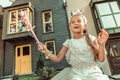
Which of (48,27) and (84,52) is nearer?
(84,52)

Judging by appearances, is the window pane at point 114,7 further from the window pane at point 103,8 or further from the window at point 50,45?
the window at point 50,45

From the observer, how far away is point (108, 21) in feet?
42.4

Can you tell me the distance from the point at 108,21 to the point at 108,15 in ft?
1.84

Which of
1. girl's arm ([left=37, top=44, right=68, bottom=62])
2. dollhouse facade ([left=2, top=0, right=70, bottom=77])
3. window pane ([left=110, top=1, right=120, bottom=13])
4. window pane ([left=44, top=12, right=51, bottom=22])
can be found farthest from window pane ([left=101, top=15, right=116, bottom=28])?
girl's arm ([left=37, top=44, right=68, bottom=62])

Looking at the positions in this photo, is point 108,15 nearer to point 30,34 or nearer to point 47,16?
point 47,16

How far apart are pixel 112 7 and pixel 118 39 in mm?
2567

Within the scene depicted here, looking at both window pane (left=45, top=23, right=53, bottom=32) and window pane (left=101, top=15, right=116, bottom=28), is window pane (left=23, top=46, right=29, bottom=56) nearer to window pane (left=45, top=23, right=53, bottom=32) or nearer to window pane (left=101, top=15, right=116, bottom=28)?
window pane (left=45, top=23, right=53, bottom=32)

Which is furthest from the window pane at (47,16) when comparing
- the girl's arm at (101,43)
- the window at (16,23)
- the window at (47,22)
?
the girl's arm at (101,43)

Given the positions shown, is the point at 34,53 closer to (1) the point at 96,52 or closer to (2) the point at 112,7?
(2) the point at 112,7

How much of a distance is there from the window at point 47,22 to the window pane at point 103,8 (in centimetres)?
370

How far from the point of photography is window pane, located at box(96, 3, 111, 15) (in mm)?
13391

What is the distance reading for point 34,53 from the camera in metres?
13.1

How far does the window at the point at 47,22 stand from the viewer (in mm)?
13923

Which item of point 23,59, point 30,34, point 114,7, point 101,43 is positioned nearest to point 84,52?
point 101,43
